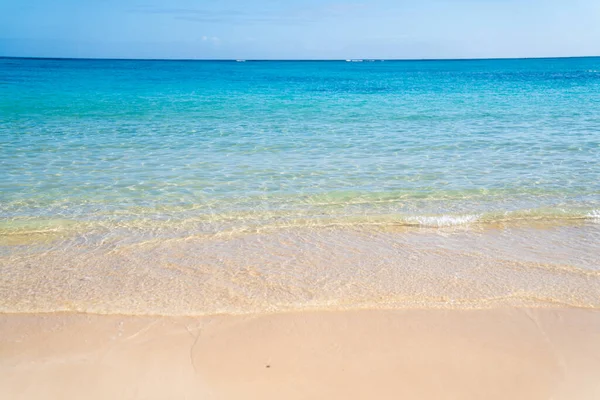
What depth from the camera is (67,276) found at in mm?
5684

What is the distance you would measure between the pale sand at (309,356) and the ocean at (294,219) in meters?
0.31

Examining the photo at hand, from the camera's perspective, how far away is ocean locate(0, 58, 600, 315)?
532 centimetres

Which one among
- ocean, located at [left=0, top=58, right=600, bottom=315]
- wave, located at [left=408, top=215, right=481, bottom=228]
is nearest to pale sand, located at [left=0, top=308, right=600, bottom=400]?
ocean, located at [left=0, top=58, right=600, bottom=315]

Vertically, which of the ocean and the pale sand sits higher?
the ocean

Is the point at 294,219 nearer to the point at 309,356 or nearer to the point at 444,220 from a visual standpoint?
the point at 444,220

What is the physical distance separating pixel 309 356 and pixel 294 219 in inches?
143

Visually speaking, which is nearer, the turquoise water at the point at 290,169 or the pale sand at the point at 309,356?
the pale sand at the point at 309,356

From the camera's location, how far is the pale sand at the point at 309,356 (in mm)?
3744

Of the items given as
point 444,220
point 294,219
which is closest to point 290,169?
point 294,219

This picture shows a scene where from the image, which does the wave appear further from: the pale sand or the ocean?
the pale sand

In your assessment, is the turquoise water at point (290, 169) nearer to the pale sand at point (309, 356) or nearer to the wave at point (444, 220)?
the wave at point (444, 220)

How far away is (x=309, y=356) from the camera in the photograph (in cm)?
414

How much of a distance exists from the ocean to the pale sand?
1.02ft

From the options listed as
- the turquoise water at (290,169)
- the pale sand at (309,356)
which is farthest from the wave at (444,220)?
the pale sand at (309,356)
